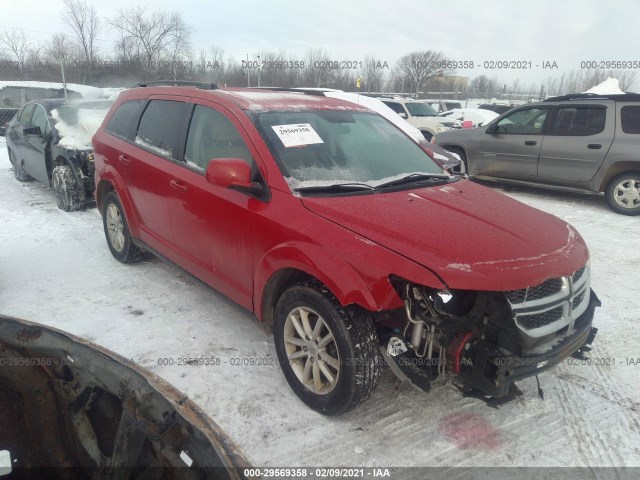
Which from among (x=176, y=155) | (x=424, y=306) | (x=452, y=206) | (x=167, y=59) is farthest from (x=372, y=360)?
(x=167, y=59)

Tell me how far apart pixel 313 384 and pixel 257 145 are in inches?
60.7

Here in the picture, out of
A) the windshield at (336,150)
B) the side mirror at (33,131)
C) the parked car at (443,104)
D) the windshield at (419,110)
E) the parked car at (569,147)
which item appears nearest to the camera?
the windshield at (336,150)

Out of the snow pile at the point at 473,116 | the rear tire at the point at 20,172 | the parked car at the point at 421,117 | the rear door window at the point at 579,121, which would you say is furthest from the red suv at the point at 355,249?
the snow pile at the point at 473,116

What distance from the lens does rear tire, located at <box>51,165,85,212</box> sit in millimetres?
6523

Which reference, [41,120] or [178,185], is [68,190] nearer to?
[41,120]

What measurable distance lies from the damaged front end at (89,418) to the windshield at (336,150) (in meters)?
1.53

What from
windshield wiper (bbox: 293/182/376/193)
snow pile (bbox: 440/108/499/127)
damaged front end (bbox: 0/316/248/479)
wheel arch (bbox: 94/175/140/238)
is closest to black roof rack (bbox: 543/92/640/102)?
windshield wiper (bbox: 293/182/376/193)

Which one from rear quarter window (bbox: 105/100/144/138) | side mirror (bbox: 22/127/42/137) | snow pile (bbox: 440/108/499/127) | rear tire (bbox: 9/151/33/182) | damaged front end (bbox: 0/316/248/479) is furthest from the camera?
snow pile (bbox: 440/108/499/127)

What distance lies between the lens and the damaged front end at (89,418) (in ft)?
4.75

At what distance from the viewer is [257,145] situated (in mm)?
3023

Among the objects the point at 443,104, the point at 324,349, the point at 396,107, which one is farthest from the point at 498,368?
the point at 443,104

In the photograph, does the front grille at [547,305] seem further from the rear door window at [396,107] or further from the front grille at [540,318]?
the rear door window at [396,107]

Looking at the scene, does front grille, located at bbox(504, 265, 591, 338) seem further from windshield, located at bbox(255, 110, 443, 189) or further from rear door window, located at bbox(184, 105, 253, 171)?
rear door window, located at bbox(184, 105, 253, 171)

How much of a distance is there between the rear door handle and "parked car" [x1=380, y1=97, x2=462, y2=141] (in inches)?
442
